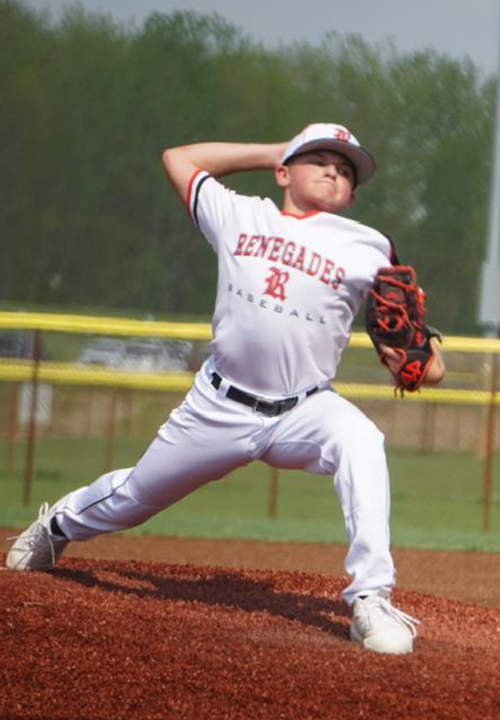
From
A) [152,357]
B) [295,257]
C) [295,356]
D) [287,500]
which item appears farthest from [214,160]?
[152,357]

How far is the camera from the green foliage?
19641 millimetres

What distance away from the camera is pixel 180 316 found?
19.9m

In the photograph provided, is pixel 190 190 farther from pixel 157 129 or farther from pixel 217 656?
pixel 157 129

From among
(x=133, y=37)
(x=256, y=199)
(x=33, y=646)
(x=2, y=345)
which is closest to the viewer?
(x=33, y=646)

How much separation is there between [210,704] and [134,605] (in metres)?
1.02

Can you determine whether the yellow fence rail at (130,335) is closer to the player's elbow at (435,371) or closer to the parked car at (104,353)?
the parked car at (104,353)

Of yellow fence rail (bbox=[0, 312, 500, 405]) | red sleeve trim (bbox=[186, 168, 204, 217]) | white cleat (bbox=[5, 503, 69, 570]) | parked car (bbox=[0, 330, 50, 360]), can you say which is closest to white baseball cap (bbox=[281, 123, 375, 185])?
red sleeve trim (bbox=[186, 168, 204, 217])

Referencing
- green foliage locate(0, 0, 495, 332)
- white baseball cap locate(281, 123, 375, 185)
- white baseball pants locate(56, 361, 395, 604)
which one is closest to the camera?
white baseball pants locate(56, 361, 395, 604)

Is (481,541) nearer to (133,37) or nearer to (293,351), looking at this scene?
(293,351)


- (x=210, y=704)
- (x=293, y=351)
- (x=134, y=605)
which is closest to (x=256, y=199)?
(x=293, y=351)

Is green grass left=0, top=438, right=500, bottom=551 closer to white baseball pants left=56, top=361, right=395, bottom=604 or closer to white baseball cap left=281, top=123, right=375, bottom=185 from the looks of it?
white baseball pants left=56, top=361, right=395, bottom=604

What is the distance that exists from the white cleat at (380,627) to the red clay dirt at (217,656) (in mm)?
53

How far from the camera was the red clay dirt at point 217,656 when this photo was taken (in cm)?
340

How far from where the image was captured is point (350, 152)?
424 cm
